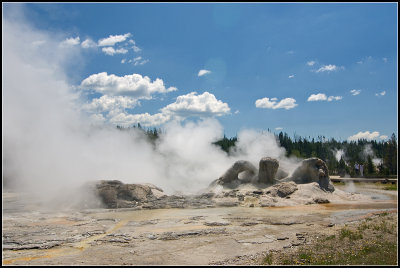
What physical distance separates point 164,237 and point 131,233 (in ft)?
4.91

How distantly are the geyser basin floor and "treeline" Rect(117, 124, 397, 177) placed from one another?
76.4 ft

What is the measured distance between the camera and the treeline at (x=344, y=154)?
4697 cm

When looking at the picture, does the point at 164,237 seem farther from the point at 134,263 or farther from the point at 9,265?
the point at 9,265

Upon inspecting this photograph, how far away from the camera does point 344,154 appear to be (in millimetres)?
85500

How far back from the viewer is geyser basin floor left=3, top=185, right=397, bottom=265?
28.5 feet

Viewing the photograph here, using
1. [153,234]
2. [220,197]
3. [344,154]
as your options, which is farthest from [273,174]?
[344,154]

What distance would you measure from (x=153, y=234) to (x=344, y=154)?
280 ft

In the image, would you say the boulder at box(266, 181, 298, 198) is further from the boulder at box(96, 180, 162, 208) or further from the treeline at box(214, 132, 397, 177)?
the treeline at box(214, 132, 397, 177)

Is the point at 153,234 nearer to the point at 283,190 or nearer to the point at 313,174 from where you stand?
the point at 283,190

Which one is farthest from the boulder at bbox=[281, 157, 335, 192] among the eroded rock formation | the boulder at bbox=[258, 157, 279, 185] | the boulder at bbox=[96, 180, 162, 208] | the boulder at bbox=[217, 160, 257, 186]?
the boulder at bbox=[96, 180, 162, 208]

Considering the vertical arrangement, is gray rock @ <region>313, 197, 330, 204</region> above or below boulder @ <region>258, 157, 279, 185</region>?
below

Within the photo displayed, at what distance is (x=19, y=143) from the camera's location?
87.9 feet

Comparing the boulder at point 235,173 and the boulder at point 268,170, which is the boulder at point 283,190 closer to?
the boulder at point 268,170

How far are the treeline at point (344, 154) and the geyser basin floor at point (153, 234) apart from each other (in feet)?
76.4
